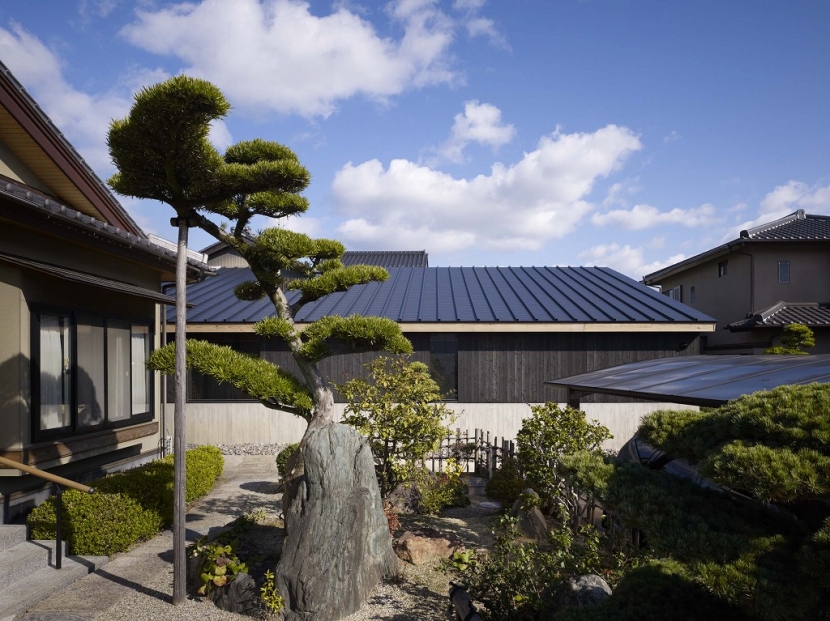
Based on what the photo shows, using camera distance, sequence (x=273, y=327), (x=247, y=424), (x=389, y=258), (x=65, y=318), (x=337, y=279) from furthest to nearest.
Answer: (x=389, y=258) → (x=247, y=424) → (x=65, y=318) → (x=337, y=279) → (x=273, y=327)

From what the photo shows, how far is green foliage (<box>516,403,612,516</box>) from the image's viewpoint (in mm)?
7242

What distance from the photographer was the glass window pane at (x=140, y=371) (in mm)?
9680

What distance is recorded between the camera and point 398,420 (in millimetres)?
6859

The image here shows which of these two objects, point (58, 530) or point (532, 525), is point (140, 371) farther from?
point (532, 525)

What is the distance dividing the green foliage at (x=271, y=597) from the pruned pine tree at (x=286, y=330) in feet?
0.26

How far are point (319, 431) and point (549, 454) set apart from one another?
3.42 meters

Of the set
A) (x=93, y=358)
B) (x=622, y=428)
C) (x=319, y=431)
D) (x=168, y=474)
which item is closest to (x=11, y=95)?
(x=93, y=358)

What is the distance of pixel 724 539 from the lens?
2.86 metres

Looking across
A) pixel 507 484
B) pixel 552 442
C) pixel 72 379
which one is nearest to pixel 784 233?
pixel 507 484

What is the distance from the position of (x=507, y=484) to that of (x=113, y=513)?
5652 millimetres

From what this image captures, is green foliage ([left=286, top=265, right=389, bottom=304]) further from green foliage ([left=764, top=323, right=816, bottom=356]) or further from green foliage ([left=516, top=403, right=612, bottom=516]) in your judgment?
green foliage ([left=764, top=323, right=816, bottom=356])

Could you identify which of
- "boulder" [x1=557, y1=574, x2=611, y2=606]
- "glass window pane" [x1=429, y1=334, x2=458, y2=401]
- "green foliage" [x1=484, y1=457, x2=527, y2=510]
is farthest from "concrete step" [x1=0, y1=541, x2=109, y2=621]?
"glass window pane" [x1=429, y1=334, x2=458, y2=401]

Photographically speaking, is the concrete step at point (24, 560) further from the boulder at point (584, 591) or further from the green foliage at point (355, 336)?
the boulder at point (584, 591)

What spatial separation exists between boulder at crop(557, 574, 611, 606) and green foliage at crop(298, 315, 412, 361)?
289cm
